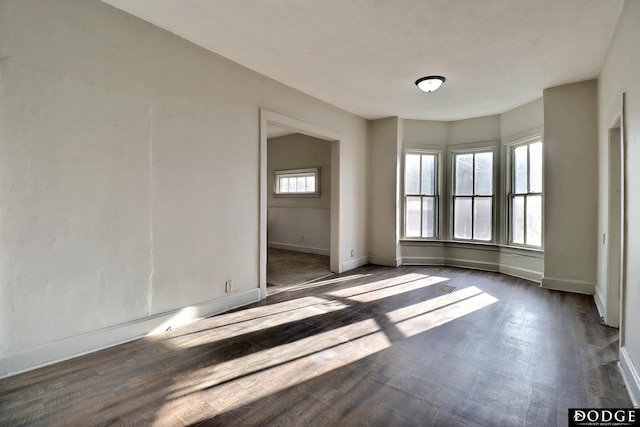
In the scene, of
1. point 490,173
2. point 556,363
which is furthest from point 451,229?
point 556,363

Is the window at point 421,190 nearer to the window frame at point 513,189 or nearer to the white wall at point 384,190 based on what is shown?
the white wall at point 384,190

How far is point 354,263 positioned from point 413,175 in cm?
222

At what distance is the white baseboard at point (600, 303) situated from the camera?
10.7 ft

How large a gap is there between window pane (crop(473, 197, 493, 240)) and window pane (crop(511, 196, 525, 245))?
40 centimetres

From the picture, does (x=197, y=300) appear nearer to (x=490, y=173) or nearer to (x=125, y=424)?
(x=125, y=424)

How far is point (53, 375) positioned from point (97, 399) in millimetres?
542

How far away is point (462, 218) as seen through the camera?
19.4 feet

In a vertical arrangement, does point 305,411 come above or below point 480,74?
below

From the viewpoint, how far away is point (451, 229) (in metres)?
6.01

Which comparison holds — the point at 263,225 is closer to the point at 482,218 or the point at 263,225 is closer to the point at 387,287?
the point at 387,287

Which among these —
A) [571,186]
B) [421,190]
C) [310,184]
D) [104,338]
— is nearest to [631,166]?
[571,186]

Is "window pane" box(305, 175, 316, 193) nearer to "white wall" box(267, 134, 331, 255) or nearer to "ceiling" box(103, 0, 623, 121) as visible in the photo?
"white wall" box(267, 134, 331, 255)

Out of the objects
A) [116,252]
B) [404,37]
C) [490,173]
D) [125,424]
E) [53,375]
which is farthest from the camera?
[490,173]

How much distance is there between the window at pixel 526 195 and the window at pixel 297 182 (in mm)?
4070
